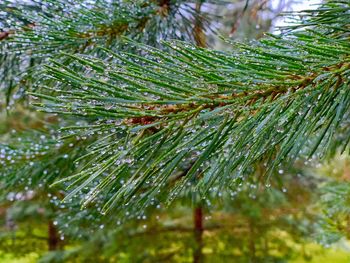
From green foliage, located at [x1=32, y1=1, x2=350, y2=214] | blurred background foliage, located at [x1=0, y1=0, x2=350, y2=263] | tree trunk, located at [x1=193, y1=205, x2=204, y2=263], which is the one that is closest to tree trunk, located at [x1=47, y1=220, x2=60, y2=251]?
blurred background foliage, located at [x1=0, y1=0, x2=350, y2=263]

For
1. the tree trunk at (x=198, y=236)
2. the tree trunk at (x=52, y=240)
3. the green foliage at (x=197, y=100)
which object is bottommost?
the green foliage at (x=197, y=100)

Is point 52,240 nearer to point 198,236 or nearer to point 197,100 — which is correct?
point 198,236

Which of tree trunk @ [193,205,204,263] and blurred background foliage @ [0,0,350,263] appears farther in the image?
tree trunk @ [193,205,204,263]

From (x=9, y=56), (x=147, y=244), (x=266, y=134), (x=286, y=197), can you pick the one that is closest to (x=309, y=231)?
(x=286, y=197)

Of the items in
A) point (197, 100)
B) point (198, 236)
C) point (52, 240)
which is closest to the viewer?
point (197, 100)

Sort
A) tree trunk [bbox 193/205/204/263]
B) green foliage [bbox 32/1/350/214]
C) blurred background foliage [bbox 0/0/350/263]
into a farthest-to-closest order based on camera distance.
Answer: tree trunk [bbox 193/205/204/263], blurred background foliage [bbox 0/0/350/263], green foliage [bbox 32/1/350/214]

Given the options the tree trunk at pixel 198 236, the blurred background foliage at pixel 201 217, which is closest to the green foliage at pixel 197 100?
the blurred background foliage at pixel 201 217

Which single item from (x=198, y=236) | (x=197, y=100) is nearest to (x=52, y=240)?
(x=198, y=236)

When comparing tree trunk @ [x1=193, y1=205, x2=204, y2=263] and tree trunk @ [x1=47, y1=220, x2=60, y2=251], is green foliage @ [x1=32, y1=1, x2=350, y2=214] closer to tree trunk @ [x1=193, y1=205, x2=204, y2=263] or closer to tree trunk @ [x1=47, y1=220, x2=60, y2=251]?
tree trunk @ [x1=193, y1=205, x2=204, y2=263]

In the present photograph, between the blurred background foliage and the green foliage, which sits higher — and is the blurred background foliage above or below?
above

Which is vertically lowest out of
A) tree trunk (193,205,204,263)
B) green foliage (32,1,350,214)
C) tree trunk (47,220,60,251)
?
green foliage (32,1,350,214)

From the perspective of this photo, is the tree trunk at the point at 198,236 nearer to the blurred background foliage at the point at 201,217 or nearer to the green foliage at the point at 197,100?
the blurred background foliage at the point at 201,217

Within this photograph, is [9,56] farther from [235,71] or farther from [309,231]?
[309,231]

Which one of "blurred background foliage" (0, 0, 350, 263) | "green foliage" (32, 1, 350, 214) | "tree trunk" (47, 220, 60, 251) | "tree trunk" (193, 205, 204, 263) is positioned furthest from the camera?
"tree trunk" (47, 220, 60, 251)
